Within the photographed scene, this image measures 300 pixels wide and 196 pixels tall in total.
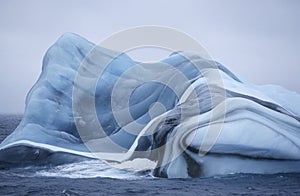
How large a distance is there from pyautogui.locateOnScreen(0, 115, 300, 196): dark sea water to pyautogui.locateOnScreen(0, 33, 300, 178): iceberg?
56 cm

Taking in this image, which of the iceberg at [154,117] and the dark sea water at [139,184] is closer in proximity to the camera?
the dark sea water at [139,184]

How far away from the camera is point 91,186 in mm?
10164

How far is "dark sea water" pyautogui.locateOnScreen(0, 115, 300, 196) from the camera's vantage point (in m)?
9.43

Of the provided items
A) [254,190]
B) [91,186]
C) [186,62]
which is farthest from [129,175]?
[186,62]

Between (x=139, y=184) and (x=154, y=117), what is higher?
(x=154, y=117)

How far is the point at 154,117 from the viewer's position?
1538 cm

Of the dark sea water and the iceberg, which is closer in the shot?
the dark sea water

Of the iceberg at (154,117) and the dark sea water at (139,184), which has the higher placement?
the iceberg at (154,117)

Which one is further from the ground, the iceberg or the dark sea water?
the iceberg

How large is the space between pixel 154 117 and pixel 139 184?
511 cm

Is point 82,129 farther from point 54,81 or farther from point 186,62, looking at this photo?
point 186,62

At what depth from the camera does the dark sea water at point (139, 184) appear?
9430 mm

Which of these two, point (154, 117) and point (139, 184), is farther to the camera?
point (154, 117)

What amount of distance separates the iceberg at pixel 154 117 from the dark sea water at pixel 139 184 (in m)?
0.56
